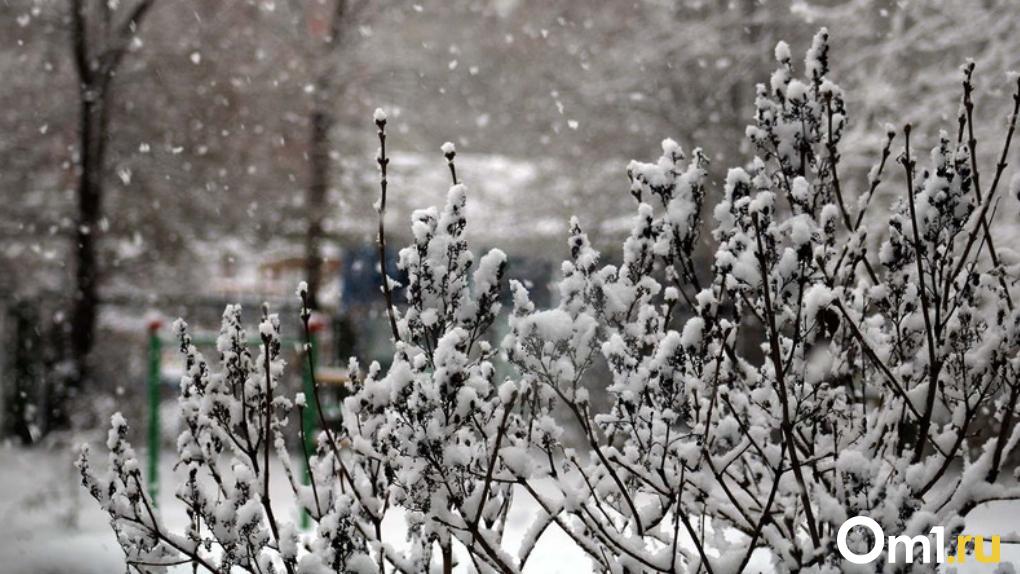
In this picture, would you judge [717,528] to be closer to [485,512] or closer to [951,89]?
[485,512]

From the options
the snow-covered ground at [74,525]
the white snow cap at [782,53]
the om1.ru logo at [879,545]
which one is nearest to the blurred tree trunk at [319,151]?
the snow-covered ground at [74,525]

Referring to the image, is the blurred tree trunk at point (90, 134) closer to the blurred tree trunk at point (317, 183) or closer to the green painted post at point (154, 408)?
the blurred tree trunk at point (317, 183)

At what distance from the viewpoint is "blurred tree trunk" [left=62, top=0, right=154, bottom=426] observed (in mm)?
10023

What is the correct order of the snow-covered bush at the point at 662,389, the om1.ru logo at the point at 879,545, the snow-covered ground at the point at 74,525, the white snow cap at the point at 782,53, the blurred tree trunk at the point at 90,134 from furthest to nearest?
the blurred tree trunk at the point at 90,134 → the snow-covered ground at the point at 74,525 → the white snow cap at the point at 782,53 → the snow-covered bush at the point at 662,389 → the om1.ru logo at the point at 879,545

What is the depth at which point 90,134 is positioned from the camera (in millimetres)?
10195

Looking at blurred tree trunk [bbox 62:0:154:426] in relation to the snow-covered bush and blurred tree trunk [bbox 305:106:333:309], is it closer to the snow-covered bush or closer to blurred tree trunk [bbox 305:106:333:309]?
blurred tree trunk [bbox 305:106:333:309]

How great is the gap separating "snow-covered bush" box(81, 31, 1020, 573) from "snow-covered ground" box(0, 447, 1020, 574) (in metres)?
2.02

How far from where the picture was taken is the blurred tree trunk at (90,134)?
1002cm

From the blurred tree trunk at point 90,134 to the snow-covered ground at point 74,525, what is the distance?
1.63 meters

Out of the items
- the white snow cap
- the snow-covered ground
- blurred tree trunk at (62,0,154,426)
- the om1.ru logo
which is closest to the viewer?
the om1.ru logo

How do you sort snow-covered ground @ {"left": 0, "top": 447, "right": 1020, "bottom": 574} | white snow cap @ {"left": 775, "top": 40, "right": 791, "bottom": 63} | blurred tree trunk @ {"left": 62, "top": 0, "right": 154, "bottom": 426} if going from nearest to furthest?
white snow cap @ {"left": 775, "top": 40, "right": 791, "bottom": 63}, snow-covered ground @ {"left": 0, "top": 447, "right": 1020, "bottom": 574}, blurred tree trunk @ {"left": 62, "top": 0, "right": 154, "bottom": 426}

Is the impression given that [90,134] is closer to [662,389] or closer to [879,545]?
[662,389]


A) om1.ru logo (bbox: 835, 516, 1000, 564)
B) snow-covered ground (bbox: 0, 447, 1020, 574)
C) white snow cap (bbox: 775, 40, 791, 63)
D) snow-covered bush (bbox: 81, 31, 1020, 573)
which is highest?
snow-covered ground (bbox: 0, 447, 1020, 574)

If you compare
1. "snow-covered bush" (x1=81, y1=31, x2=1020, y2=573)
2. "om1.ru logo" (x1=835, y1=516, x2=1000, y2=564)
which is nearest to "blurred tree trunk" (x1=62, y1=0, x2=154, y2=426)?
"snow-covered bush" (x1=81, y1=31, x2=1020, y2=573)
